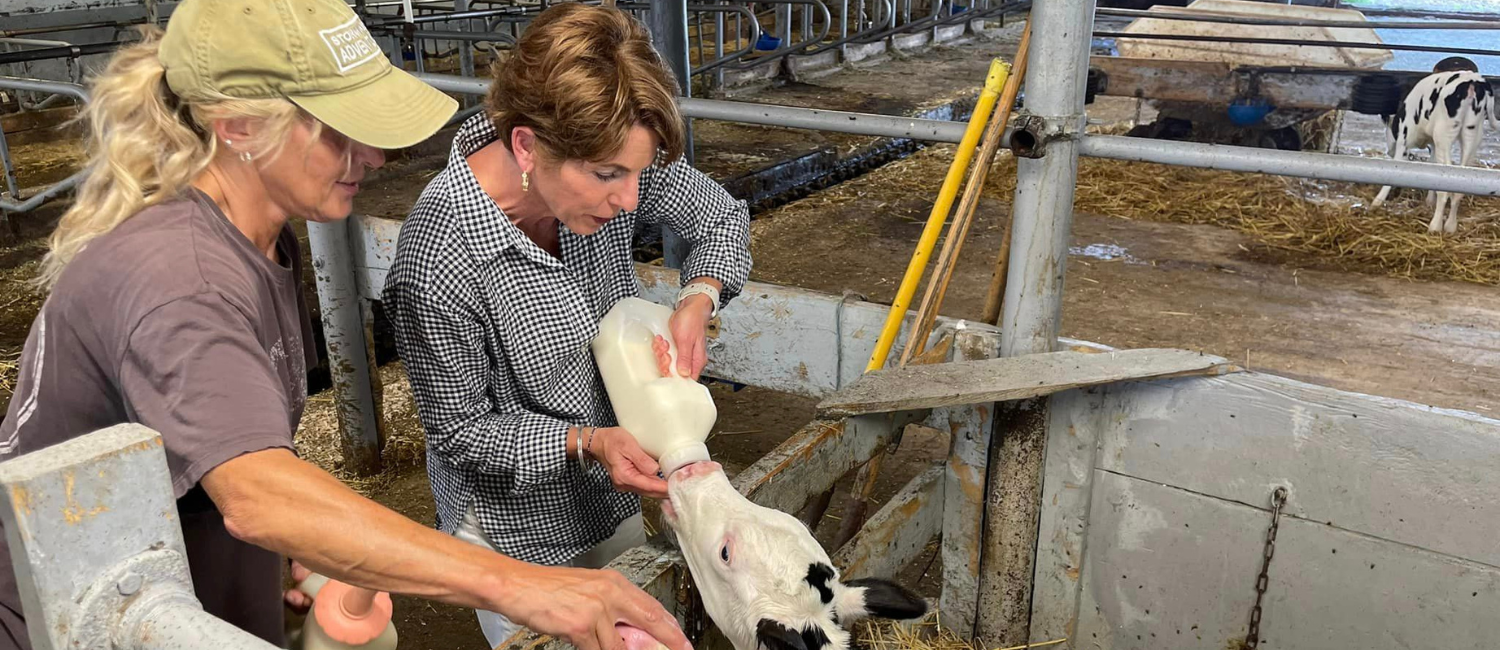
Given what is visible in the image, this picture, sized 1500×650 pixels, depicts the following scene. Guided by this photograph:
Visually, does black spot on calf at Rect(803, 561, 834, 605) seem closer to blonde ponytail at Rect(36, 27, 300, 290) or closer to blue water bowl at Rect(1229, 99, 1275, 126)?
blonde ponytail at Rect(36, 27, 300, 290)

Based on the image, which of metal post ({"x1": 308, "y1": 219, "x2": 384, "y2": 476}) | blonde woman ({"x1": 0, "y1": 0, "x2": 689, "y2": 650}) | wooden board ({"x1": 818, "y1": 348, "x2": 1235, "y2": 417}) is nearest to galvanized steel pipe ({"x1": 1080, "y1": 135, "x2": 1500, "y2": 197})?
wooden board ({"x1": 818, "y1": 348, "x2": 1235, "y2": 417})

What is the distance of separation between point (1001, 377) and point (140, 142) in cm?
188

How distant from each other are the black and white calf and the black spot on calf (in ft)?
18.6

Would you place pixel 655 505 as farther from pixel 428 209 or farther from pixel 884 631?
pixel 428 209

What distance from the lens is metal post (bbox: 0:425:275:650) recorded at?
835mm

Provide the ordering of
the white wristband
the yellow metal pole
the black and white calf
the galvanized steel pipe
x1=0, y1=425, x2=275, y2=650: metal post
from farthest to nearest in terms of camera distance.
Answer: the black and white calf
the yellow metal pole
the white wristband
the galvanized steel pipe
x1=0, y1=425, x2=275, y2=650: metal post

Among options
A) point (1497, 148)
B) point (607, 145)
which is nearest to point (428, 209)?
point (607, 145)

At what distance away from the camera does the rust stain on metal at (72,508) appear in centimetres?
84

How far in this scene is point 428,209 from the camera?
6.53ft

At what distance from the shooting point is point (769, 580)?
188 cm

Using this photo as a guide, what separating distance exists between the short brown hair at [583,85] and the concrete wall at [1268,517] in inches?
61.9

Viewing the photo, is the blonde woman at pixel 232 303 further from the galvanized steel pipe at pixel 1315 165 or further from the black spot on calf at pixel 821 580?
the galvanized steel pipe at pixel 1315 165

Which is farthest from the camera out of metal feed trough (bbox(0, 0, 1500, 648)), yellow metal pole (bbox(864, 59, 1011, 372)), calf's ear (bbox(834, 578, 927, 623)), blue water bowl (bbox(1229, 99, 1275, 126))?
blue water bowl (bbox(1229, 99, 1275, 126))

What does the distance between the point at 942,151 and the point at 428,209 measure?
21.1 feet
